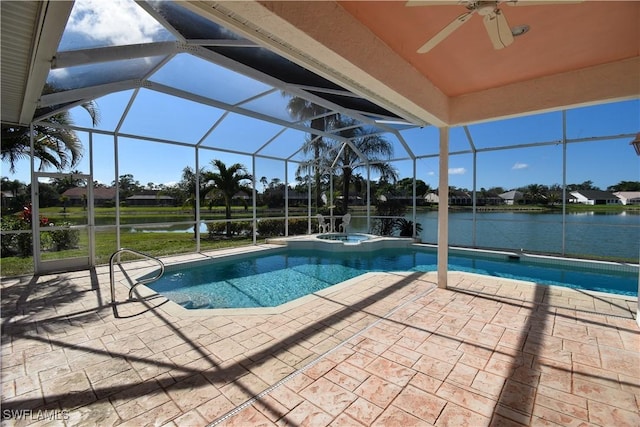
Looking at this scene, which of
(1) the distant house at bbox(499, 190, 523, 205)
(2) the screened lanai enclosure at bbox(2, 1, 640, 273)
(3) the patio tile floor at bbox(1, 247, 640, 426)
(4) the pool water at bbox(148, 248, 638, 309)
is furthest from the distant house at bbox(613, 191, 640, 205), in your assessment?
(3) the patio tile floor at bbox(1, 247, 640, 426)

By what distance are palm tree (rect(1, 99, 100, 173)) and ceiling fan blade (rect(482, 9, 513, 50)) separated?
25.0 feet

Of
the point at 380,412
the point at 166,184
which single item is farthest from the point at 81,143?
the point at 380,412

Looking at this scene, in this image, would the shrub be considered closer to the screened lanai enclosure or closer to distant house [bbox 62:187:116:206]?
the screened lanai enclosure

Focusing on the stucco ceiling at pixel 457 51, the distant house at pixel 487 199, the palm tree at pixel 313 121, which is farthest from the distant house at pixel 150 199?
the distant house at pixel 487 199

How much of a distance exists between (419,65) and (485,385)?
3691 mm

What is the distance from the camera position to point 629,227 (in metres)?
7.23

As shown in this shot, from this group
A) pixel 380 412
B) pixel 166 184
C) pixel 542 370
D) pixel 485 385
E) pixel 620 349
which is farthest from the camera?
pixel 166 184

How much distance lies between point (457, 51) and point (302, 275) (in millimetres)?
5590

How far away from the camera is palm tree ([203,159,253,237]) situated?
13.0 metres

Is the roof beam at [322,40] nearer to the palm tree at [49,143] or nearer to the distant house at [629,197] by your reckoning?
the palm tree at [49,143]

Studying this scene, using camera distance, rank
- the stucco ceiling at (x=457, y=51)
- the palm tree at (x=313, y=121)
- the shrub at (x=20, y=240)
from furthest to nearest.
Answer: the palm tree at (x=313, y=121), the shrub at (x=20, y=240), the stucco ceiling at (x=457, y=51)

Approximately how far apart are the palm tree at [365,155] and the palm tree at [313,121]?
1114mm

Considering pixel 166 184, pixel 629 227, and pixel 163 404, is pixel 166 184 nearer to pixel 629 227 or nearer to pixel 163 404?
pixel 163 404

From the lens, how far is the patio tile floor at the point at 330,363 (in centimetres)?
221
